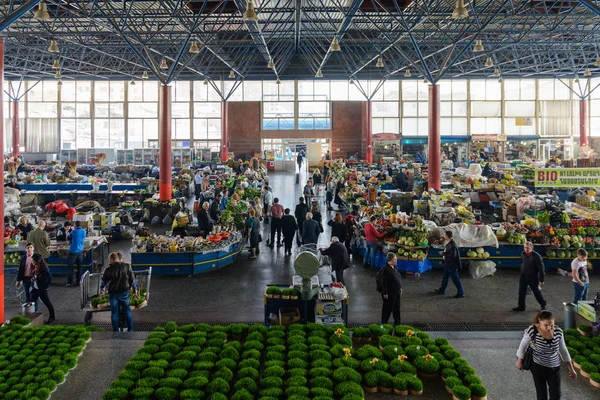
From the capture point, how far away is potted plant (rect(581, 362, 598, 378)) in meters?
5.66

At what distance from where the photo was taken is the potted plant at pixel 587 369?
566 cm

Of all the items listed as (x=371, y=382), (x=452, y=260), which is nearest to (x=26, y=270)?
(x=371, y=382)

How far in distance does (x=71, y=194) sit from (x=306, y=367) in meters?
16.2

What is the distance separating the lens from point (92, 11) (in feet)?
53.2

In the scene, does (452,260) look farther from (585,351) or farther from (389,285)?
(585,351)

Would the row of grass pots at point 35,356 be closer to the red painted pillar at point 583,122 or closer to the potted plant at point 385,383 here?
the potted plant at point 385,383

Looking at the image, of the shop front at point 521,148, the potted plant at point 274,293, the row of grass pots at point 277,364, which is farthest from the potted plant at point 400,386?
the shop front at point 521,148

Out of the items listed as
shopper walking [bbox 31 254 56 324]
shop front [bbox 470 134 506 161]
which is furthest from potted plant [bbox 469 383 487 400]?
shop front [bbox 470 134 506 161]

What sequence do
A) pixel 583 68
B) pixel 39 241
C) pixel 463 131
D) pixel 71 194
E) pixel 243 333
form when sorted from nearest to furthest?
pixel 243 333, pixel 39 241, pixel 71 194, pixel 583 68, pixel 463 131

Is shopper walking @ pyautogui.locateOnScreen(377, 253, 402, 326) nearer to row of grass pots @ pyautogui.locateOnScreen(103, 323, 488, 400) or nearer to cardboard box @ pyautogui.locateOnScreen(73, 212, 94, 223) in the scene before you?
row of grass pots @ pyautogui.locateOnScreen(103, 323, 488, 400)

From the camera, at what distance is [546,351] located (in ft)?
15.6

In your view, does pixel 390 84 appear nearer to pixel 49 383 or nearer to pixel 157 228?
pixel 157 228

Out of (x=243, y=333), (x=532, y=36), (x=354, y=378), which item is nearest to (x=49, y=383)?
(x=243, y=333)

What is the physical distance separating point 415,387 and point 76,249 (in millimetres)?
7253
